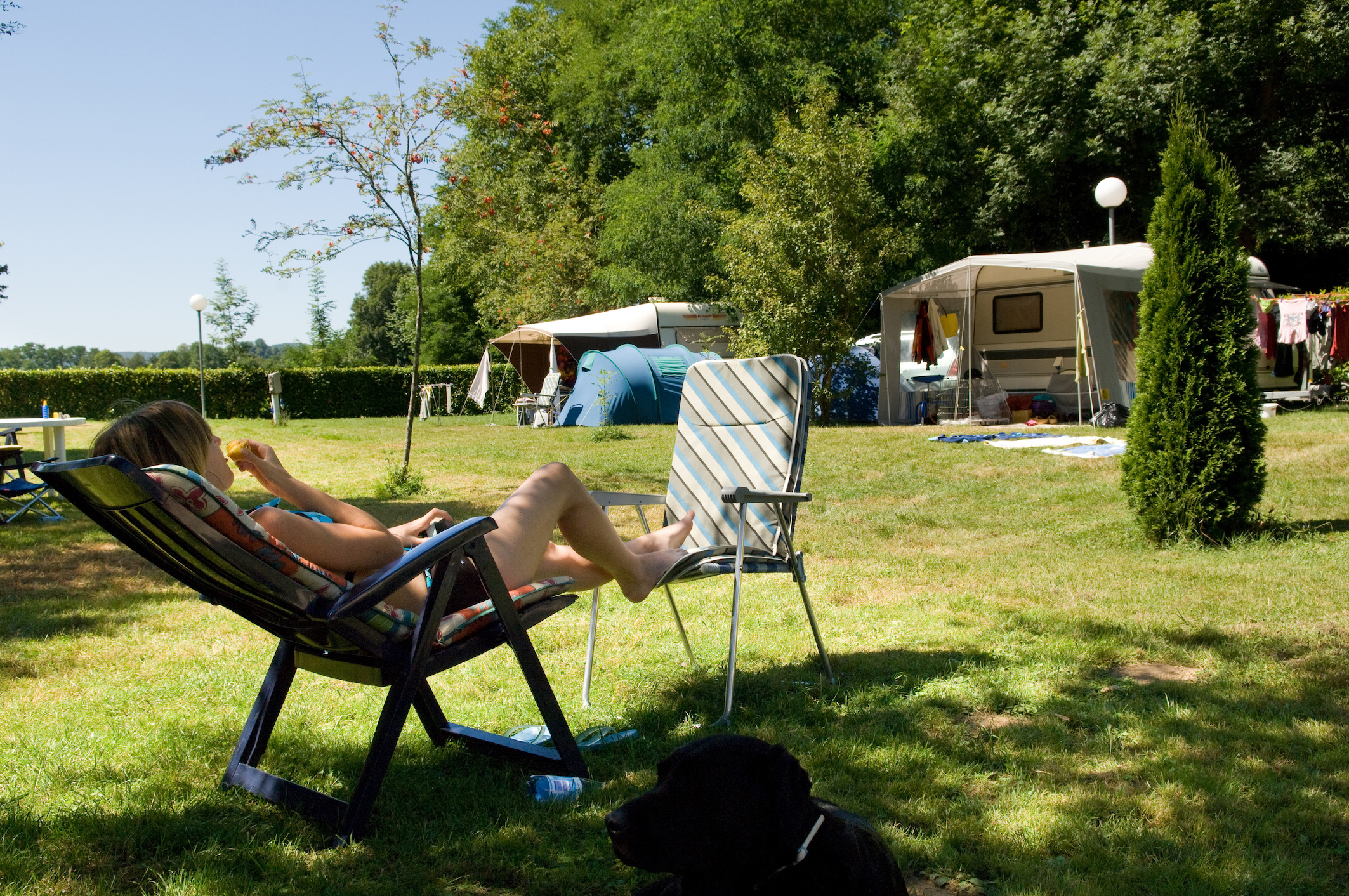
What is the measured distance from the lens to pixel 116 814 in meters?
2.40

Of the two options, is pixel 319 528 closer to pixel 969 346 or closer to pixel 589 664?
pixel 589 664

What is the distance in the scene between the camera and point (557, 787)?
254cm

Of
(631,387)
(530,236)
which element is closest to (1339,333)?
(631,387)

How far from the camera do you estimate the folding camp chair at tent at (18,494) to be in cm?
736

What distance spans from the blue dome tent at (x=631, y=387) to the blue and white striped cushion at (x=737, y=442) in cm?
1263

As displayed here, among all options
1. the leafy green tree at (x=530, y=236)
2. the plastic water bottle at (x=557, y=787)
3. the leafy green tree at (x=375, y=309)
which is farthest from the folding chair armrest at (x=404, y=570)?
the leafy green tree at (x=375, y=309)

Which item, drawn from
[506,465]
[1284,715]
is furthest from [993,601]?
[506,465]

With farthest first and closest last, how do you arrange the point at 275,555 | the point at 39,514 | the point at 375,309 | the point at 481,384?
the point at 375,309 → the point at 481,384 → the point at 39,514 → the point at 275,555

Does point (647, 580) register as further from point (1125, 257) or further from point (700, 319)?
point (700, 319)

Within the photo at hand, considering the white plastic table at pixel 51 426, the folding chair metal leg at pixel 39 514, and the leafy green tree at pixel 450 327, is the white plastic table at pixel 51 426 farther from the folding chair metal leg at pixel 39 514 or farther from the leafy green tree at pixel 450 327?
the leafy green tree at pixel 450 327

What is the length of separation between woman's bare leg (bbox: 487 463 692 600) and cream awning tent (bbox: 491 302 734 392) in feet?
50.6

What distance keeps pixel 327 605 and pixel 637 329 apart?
17.1m

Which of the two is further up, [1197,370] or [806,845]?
[1197,370]

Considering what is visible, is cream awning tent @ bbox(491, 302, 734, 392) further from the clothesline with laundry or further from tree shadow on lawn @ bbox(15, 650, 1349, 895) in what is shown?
tree shadow on lawn @ bbox(15, 650, 1349, 895)
